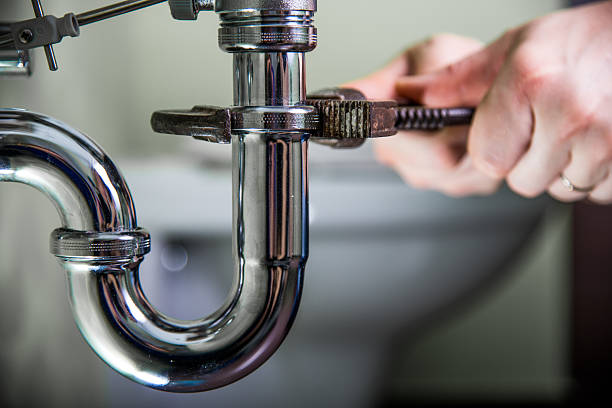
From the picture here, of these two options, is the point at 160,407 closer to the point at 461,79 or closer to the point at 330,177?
the point at 330,177

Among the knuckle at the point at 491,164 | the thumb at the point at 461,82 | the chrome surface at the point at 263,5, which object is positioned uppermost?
the thumb at the point at 461,82

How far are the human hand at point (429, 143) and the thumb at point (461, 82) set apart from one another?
11mm

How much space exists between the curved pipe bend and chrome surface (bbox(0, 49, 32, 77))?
0.07 feet

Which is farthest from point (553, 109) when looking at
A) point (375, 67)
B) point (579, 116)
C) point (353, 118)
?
point (375, 67)

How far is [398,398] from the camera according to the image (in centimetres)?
146

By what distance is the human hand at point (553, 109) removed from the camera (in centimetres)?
34

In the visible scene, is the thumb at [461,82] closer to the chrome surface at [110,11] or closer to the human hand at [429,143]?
the human hand at [429,143]

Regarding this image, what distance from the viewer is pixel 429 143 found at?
426 millimetres

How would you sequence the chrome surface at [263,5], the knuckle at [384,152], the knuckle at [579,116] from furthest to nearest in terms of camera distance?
the knuckle at [384,152], the knuckle at [579,116], the chrome surface at [263,5]

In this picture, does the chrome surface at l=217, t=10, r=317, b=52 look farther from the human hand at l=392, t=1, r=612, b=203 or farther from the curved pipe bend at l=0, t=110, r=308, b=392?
the human hand at l=392, t=1, r=612, b=203

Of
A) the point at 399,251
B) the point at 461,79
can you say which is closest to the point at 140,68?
the point at 399,251

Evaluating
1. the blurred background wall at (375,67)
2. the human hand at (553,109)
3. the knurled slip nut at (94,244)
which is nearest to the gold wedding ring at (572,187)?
the human hand at (553,109)

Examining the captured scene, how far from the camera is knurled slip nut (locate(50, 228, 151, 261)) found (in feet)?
0.75

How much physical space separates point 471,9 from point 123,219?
1379mm
